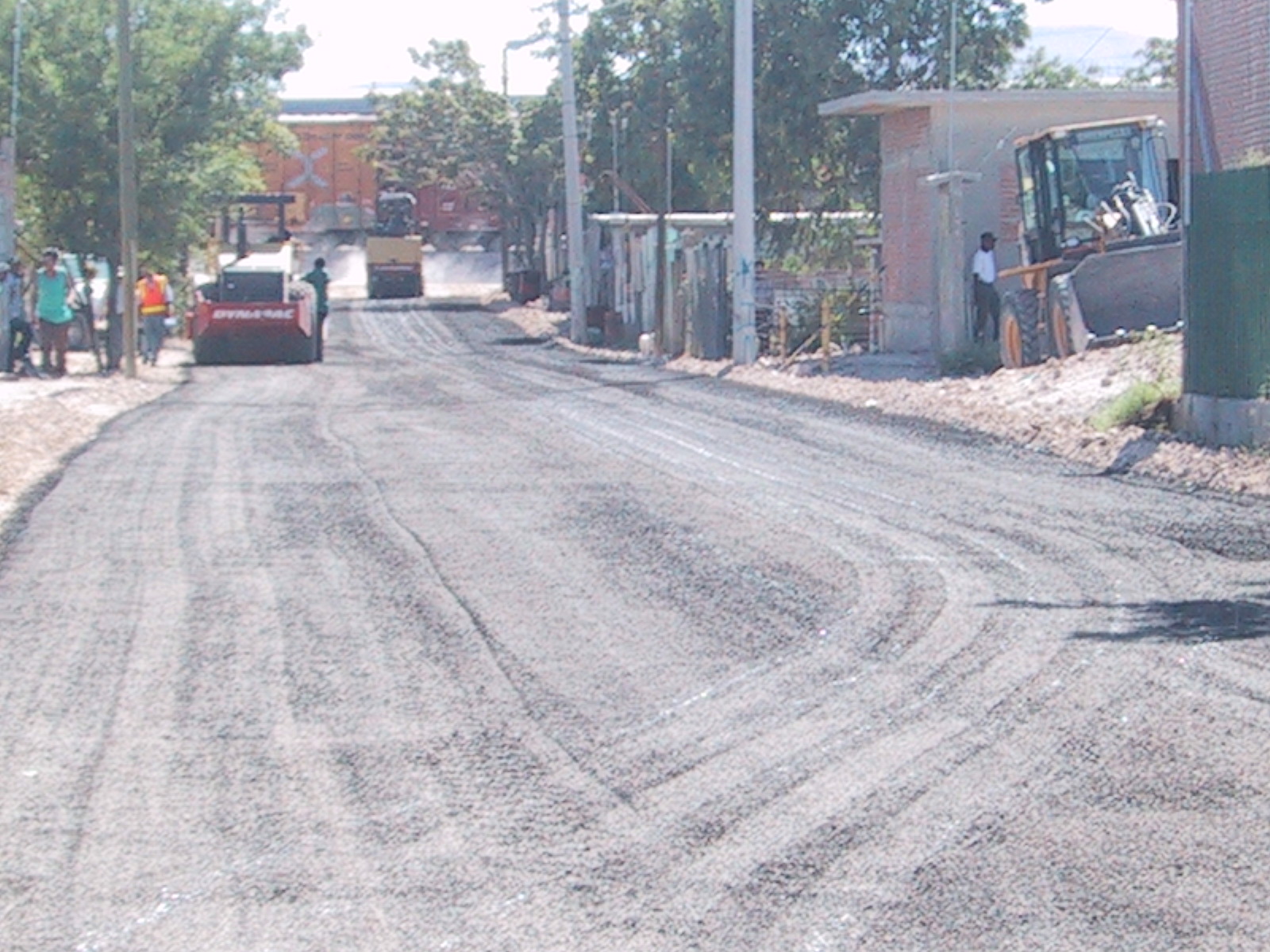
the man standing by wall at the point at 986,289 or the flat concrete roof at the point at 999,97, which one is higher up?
the flat concrete roof at the point at 999,97

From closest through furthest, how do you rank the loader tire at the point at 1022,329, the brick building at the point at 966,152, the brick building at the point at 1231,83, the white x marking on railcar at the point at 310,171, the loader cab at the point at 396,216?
the brick building at the point at 1231,83 → the loader tire at the point at 1022,329 → the brick building at the point at 966,152 → the loader cab at the point at 396,216 → the white x marking on railcar at the point at 310,171

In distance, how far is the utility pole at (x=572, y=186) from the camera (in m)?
39.8

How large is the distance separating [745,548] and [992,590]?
70.4 inches

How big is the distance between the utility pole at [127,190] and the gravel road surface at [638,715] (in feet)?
→ 43.8

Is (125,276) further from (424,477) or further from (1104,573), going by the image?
(1104,573)

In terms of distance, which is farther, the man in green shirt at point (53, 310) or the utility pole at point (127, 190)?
the utility pole at point (127, 190)

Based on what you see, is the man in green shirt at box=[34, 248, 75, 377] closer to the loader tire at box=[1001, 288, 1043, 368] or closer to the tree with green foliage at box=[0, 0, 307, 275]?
the tree with green foliage at box=[0, 0, 307, 275]

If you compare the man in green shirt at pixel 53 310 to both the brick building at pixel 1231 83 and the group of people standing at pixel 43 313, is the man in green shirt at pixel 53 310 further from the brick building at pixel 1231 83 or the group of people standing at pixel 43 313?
the brick building at pixel 1231 83

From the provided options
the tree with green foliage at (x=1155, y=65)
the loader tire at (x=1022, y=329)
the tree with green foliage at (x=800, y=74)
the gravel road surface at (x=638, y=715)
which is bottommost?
the gravel road surface at (x=638, y=715)

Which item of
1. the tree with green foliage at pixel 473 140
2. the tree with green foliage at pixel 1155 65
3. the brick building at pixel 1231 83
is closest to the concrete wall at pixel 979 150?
the brick building at pixel 1231 83

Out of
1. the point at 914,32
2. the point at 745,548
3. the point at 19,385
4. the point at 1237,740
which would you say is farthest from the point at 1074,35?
the point at 1237,740

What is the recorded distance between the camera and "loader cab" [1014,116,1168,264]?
24.2 meters

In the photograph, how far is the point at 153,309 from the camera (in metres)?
30.4

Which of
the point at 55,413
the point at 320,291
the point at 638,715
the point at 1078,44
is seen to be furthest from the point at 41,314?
the point at 1078,44
